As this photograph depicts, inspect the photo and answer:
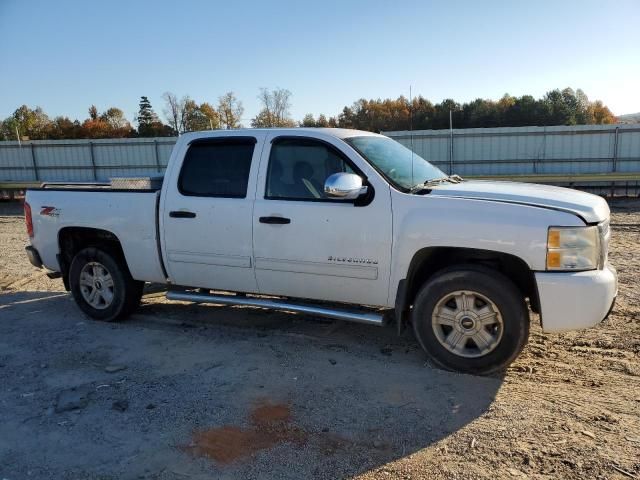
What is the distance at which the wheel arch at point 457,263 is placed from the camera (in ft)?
13.0

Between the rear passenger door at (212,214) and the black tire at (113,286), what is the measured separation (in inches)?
29.3

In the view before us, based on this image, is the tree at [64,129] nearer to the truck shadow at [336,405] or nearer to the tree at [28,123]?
the tree at [28,123]

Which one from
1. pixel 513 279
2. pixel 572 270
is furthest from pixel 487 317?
pixel 572 270

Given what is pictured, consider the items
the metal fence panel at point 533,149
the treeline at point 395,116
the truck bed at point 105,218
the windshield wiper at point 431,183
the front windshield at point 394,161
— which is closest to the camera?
the windshield wiper at point 431,183

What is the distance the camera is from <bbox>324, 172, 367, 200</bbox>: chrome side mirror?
396 cm

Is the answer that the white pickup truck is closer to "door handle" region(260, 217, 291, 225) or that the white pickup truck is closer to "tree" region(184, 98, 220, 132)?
"door handle" region(260, 217, 291, 225)

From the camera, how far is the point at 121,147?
22.2 metres

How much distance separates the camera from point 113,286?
565 cm

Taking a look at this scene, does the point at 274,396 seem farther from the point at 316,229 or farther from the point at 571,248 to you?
the point at 571,248

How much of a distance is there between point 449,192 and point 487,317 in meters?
1.06

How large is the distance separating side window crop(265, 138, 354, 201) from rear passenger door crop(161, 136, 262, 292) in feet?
0.65

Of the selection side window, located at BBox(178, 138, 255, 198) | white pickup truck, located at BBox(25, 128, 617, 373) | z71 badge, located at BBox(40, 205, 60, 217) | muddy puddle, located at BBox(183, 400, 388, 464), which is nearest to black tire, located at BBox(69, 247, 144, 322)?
white pickup truck, located at BBox(25, 128, 617, 373)

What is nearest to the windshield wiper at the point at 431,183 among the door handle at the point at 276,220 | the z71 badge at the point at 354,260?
the z71 badge at the point at 354,260

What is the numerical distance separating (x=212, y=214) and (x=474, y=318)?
101 inches
